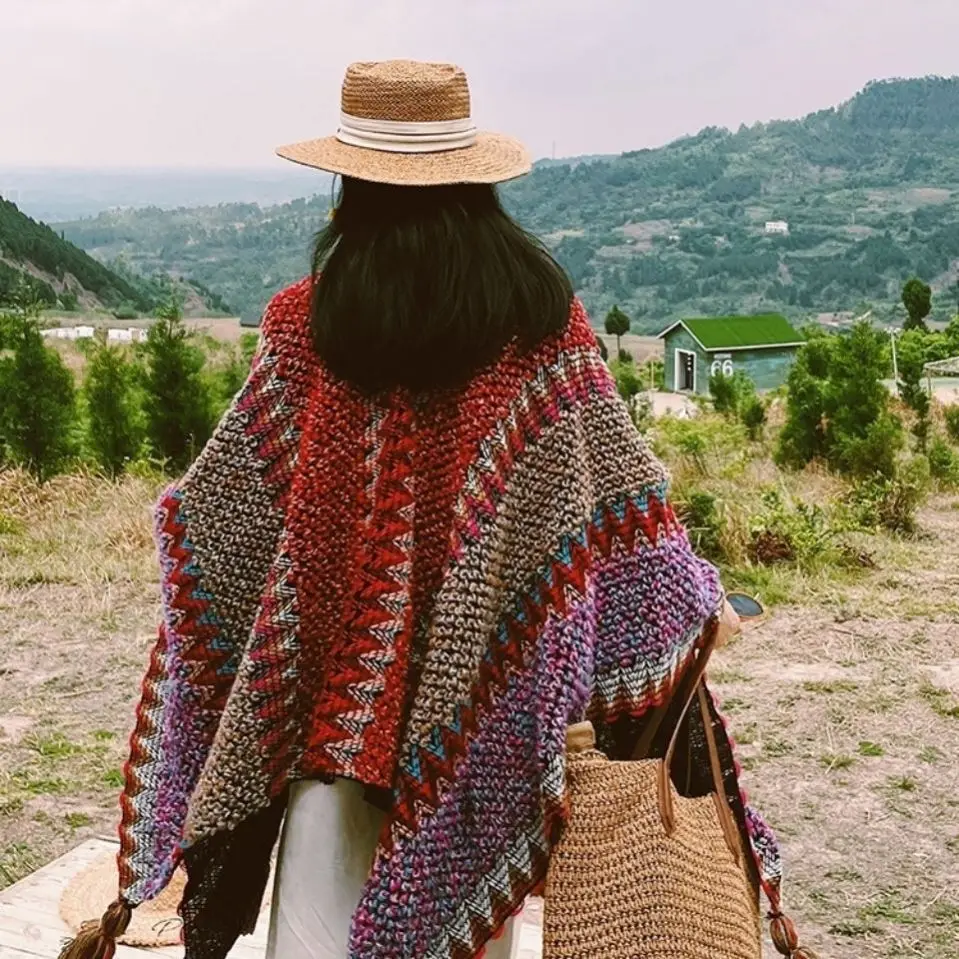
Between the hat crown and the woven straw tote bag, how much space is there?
74cm

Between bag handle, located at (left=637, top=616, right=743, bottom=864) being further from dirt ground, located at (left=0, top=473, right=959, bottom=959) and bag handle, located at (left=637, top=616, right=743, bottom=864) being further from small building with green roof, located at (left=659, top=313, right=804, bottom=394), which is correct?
small building with green roof, located at (left=659, top=313, right=804, bottom=394)

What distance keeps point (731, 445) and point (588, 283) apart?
1954 inches

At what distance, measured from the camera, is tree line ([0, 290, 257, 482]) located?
7.14 meters

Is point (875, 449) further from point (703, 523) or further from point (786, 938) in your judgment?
point (786, 938)

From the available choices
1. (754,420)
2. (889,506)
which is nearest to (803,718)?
(889,506)

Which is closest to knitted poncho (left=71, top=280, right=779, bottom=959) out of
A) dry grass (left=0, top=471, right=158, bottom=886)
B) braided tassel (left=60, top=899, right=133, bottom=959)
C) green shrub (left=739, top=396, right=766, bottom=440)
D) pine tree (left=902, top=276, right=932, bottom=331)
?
braided tassel (left=60, top=899, right=133, bottom=959)

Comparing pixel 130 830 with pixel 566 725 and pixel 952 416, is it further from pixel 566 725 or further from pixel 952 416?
pixel 952 416

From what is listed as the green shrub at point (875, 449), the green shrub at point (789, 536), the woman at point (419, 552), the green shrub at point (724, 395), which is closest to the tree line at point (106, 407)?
the green shrub at point (789, 536)

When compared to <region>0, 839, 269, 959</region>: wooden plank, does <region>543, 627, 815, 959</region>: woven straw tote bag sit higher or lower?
higher

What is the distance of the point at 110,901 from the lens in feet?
9.21

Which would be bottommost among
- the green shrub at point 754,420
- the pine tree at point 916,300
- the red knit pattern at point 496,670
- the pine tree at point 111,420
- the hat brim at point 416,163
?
the pine tree at point 916,300

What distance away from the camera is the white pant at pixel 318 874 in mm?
1589

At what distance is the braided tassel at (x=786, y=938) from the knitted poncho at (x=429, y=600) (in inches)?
12.8

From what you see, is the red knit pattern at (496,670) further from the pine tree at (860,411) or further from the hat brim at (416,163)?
the pine tree at (860,411)
